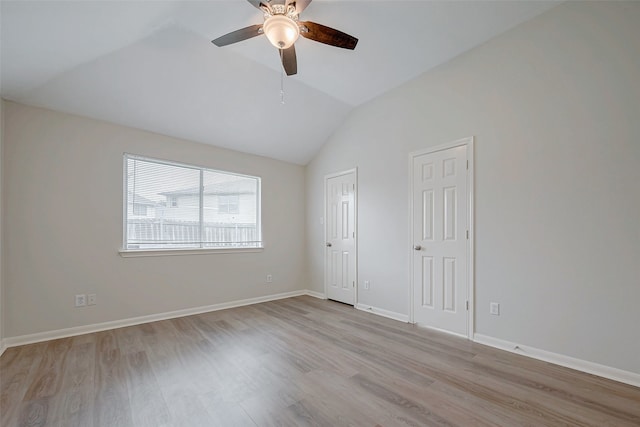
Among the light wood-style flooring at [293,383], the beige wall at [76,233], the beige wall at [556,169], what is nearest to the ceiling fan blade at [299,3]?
the beige wall at [556,169]

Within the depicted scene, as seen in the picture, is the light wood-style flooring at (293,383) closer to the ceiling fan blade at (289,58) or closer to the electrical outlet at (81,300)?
the electrical outlet at (81,300)

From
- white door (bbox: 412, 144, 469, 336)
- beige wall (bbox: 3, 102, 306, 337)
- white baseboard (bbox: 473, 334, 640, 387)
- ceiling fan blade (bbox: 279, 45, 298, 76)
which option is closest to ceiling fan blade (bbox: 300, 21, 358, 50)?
ceiling fan blade (bbox: 279, 45, 298, 76)

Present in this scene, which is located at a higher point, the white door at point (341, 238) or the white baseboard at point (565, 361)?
the white door at point (341, 238)

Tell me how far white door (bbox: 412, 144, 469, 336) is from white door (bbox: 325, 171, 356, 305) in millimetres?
1118

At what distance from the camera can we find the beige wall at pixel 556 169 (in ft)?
7.08

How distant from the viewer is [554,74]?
250 cm

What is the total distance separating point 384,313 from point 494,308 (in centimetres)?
142

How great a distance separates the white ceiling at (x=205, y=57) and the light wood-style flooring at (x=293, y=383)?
2.63m

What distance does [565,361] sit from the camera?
2.36m

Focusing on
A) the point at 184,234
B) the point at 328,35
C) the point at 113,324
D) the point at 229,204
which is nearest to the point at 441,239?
the point at 328,35

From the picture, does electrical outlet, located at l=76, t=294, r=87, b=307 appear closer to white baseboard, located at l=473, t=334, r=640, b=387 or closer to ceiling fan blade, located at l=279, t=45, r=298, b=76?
ceiling fan blade, located at l=279, t=45, r=298, b=76

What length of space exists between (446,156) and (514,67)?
3.40 feet

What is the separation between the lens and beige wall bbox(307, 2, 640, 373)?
2.16m

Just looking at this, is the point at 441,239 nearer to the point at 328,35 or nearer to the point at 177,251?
the point at 328,35
